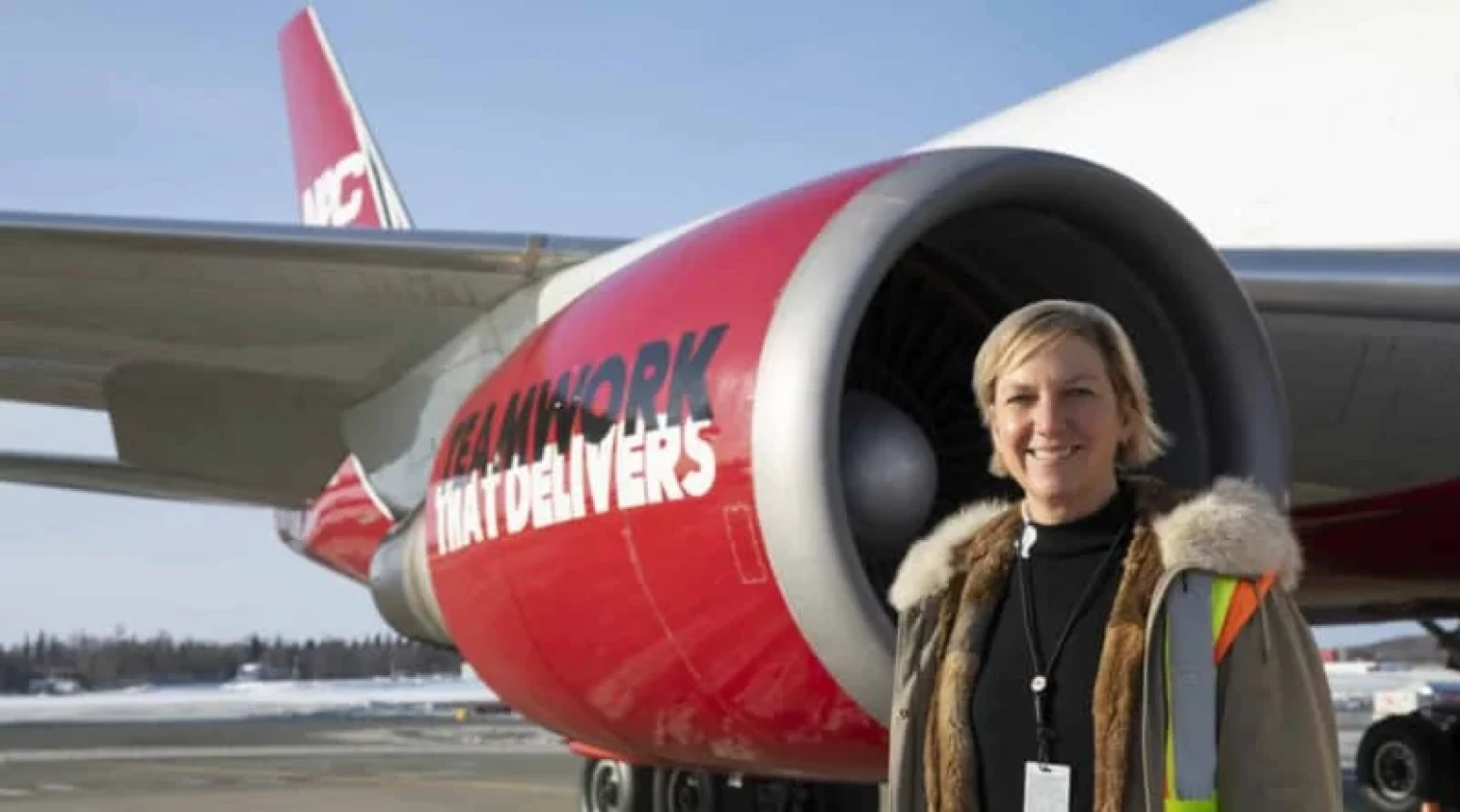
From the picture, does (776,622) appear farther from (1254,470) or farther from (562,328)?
(562,328)

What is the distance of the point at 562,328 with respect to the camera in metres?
4.16

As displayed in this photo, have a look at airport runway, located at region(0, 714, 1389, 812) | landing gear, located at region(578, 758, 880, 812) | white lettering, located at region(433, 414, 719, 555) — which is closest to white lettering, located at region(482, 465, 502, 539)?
white lettering, located at region(433, 414, 719, 555)

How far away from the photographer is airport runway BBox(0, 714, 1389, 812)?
9.66 m

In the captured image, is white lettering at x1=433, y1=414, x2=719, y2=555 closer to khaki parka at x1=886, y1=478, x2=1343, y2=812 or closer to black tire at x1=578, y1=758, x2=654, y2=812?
khaki parka at x1=886, y1=478, x2=1343, y2=812

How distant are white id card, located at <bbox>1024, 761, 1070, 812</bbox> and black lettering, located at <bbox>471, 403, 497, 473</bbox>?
2732mm

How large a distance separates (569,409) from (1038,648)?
89.7 inches

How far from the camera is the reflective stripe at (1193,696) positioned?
1.50 metres

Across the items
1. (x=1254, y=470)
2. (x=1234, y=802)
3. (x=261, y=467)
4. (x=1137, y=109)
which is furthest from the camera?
(x=261, y=467)

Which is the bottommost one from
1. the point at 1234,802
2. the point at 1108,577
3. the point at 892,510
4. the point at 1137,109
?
the point at 1234,802

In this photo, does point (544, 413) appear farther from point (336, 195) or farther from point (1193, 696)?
point (336, 195)

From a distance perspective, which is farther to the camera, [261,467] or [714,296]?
[261,467]

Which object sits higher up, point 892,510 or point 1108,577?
point 892,510

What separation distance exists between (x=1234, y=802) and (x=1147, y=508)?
0.25 m

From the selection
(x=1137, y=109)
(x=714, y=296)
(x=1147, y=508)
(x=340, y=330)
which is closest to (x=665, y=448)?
(x=714, y=296)
